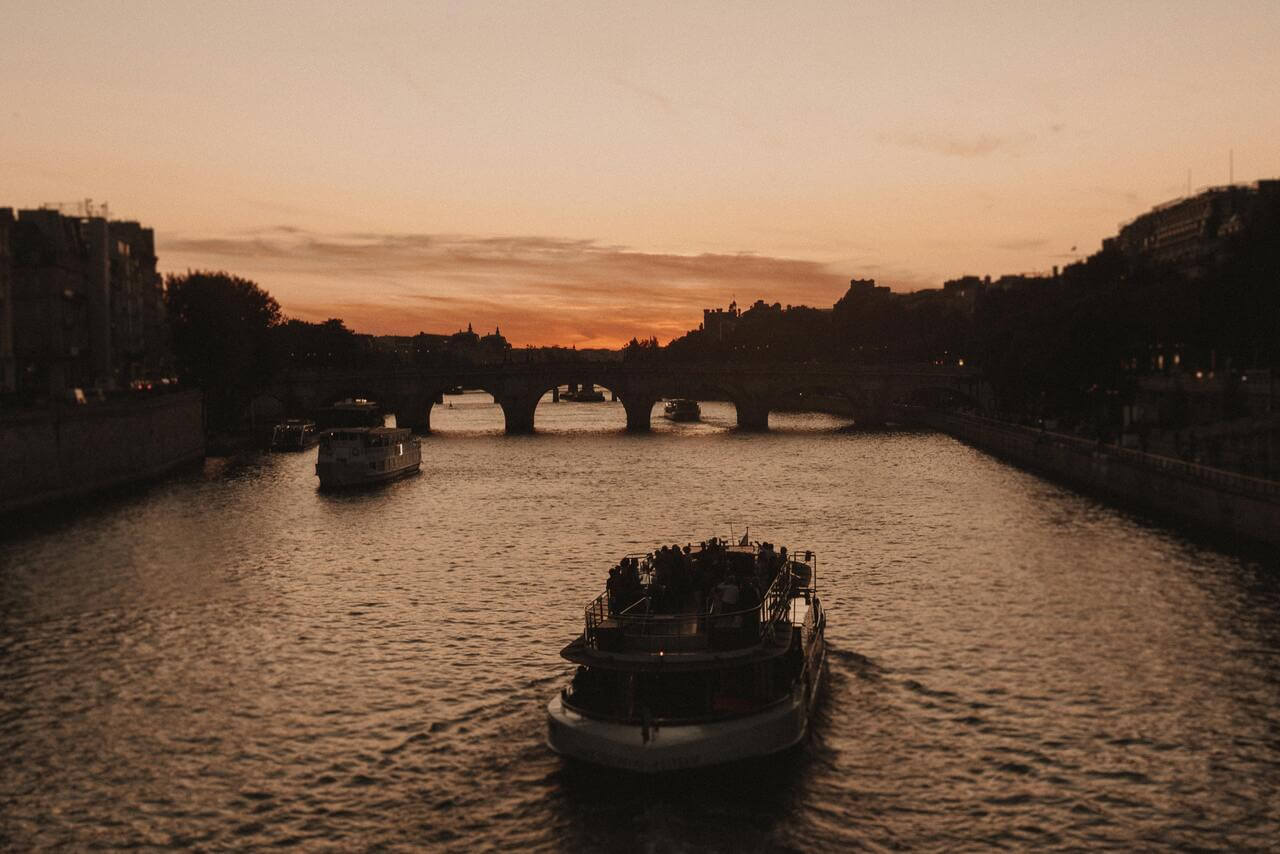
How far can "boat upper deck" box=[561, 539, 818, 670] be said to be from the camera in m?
26.0

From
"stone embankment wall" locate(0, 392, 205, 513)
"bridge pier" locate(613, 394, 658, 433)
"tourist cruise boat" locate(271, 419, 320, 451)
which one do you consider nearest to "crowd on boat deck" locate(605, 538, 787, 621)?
"stone embankment wall" locate(0, 392, 205, 513)

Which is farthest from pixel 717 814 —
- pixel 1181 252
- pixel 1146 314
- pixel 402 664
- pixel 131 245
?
pixel 1181 252

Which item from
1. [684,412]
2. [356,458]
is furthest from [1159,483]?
[684,412]

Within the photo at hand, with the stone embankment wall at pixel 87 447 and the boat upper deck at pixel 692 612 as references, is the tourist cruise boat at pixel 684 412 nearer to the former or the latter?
the stone embankment wall at pixel 87 447

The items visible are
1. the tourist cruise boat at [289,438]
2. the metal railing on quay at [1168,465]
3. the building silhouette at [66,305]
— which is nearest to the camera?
the metal railing on quay at [1168,465]

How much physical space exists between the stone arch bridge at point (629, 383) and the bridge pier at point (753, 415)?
0.13m

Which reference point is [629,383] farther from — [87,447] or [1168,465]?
[1168,465]

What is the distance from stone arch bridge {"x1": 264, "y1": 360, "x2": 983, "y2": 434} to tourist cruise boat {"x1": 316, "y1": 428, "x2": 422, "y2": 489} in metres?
59.4

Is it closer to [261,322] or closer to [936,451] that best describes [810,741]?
[936,451]

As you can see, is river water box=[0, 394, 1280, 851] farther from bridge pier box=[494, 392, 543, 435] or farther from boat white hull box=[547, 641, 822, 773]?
bridge pier box=[494, 392, 543, 435]

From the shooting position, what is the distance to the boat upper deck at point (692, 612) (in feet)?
85.4

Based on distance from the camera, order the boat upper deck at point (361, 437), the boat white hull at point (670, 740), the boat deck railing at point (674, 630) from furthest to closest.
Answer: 1. the boat upper deck at point (361, 437)
2. the boat deck railing at point (674, 630)
3. the boat white hull at point (670, 740)

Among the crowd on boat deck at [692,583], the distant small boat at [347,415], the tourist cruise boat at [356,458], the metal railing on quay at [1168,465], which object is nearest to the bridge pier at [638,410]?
the distant small boat at [347,415]

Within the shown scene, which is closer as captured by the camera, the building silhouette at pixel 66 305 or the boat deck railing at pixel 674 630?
the boat deck railing at pixel 674 630
